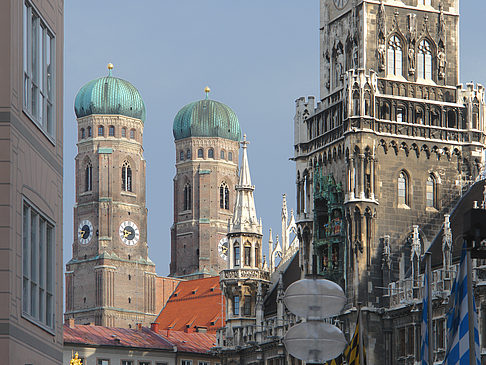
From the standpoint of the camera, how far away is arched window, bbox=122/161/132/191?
186000 millimetres

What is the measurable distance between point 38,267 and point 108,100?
161 meters

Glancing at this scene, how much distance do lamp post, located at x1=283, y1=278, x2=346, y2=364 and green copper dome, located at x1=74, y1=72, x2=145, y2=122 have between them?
549 feet

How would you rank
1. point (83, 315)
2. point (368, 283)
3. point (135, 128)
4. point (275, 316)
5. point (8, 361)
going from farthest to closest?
1. point (135, 128)
2. point (83, 315)
3. point (275, 316)
4. point (368, 283)
5. point (8, 361)

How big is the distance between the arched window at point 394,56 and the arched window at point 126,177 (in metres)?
104

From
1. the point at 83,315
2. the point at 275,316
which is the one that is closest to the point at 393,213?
the point at 275,316

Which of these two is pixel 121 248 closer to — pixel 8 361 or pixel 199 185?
pixel 199 185

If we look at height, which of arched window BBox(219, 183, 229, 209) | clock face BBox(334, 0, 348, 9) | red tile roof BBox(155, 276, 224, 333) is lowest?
red tile roof BBox(155, 276, 224, 333)

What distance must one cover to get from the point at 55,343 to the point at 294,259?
70682 millimetres

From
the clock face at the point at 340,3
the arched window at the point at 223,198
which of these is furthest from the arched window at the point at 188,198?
the clock face at the point at 340,3

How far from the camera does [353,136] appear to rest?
3216 inches

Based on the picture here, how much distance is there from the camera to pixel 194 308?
15488 cm

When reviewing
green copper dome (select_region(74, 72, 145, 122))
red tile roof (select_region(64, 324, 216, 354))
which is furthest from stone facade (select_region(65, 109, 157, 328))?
red tile roof (select_region(64, 324, 216, 354))

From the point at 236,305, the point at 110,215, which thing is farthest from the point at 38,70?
Result: the point at 110,215

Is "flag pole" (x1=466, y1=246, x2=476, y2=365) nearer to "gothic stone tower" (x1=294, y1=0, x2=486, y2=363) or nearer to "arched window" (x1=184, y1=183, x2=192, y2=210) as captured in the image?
"gothic stone tower" (x1=294, y1=0, x2=486, y2=363)
